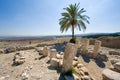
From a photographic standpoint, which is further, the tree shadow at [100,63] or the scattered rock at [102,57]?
the scattered rock at [102,57]

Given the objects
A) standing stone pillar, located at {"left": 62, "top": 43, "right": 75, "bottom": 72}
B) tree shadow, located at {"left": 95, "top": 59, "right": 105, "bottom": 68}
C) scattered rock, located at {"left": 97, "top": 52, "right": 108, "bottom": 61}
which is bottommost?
tree shadow, located at {"left": 95, "top": 59, "right": 105, "bottom": 68}

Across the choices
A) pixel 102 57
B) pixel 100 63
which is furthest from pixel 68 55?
pixel 102 57

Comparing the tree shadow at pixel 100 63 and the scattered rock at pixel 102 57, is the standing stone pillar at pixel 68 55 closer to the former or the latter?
the tree shadow at pixel 100 63

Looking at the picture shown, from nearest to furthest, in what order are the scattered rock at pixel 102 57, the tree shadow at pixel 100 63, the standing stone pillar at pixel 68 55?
the standing stone pillar at pixel 68 55
the tree shadow at pixel 100 63
the scattered rock at pixel 102 57

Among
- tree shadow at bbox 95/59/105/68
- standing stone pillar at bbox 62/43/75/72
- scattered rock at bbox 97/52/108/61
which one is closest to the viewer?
standing stone pillar at bbox 62/43/75/72

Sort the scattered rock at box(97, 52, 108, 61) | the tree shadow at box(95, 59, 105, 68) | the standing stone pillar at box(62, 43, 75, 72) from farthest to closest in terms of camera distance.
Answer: the scattered rock at box(97, 52, 108, 61) < the tree shadow at box(95, 59, 105, 68) < the standing stone pillar at box(62, 43, 75, 72)

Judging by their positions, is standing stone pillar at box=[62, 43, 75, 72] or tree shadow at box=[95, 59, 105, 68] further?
tree shadow at box=[95, 59, 105, 68]

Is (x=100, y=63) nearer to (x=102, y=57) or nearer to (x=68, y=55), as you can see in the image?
(x=102, y=57)

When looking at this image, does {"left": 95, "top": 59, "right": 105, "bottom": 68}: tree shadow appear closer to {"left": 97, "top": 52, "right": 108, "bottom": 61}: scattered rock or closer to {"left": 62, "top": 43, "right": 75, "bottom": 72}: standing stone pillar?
{"left": 97, "top": 52, "right": 108, "bottom": 61}: scattered rock

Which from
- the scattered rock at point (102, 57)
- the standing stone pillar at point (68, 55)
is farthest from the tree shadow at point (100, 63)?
the standing stone pillar at point (68, 55)

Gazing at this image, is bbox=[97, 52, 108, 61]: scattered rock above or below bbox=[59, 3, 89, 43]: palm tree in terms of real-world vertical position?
below

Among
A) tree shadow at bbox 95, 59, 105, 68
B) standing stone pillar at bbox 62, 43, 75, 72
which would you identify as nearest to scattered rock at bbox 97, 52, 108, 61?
tree shadow at bbox 95, 59, 105, 68

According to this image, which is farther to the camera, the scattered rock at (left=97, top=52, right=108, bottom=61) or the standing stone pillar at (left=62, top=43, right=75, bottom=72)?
the scattered rock at (left=97, top=52, right=108, bottom=61)

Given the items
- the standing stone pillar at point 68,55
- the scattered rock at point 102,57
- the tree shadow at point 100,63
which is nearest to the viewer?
the standing stone pillar at point 68,55
